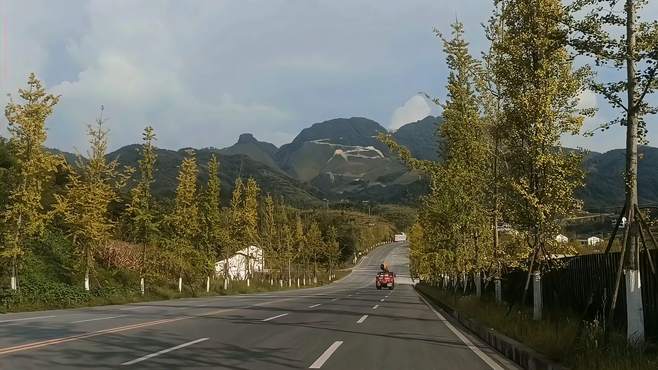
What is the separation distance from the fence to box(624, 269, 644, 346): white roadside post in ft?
1.51

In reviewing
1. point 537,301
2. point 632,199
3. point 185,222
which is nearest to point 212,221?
point 185,222

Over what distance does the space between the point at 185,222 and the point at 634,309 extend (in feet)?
130

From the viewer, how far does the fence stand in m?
10.1

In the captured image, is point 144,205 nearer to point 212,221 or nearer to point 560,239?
point 212,221

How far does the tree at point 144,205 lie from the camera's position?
128 feet

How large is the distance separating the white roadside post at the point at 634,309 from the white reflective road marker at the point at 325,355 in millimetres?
4959

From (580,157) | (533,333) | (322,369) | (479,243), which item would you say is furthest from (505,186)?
(479,243)

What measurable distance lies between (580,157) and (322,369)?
8.37 metres

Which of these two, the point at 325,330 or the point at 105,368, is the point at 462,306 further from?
the point at 105,368

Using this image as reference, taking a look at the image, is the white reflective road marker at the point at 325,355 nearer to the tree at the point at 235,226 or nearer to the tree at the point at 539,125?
the tree at the point at 539,125

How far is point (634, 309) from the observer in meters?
8.44

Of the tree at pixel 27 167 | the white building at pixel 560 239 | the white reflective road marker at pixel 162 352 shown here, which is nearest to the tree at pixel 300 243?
the tree at pixel 27 167

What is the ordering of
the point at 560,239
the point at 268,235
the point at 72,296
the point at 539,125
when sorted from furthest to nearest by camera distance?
the point at 268,235
the point at 72,296
the point at 560,239
the point at 539,125

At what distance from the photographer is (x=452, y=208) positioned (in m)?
24.4
